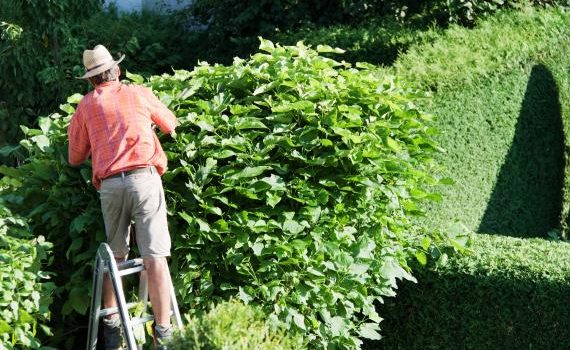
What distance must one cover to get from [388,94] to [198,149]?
128 cm

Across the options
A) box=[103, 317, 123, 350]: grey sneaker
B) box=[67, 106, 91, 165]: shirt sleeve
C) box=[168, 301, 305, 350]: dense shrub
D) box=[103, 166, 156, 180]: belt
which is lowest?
box=[103, 317, 123, 350]: grey sneaker

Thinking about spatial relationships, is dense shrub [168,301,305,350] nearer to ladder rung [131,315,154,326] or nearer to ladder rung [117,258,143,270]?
ladder rung [131,315,154,326]

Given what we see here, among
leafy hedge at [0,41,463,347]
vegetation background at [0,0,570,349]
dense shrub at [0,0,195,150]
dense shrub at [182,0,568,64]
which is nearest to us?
leafy hedge at [0,41,463,347]

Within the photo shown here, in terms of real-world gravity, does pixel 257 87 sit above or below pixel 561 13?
above

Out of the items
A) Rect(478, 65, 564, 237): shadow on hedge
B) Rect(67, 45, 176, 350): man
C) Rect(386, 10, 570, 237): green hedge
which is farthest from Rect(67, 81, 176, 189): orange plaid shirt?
Rect(478, 65, 564, 237): shadow on hedge

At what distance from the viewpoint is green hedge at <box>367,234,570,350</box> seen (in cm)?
606

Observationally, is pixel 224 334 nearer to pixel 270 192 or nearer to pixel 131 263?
pixel 131 263

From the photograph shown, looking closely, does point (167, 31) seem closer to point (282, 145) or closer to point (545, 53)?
point (545, 53)

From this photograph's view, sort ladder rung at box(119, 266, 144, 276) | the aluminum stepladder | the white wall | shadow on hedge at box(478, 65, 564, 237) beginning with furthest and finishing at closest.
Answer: the white wall
shadow on hedge at box(478, 65, 564, 237)
ladder rung at box(119, 266, 144, 276)
the aluminum stepladder

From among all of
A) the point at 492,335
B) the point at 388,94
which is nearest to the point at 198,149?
the point at 388,94

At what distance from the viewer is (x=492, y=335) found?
6.26 m

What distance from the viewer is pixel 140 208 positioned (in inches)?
194

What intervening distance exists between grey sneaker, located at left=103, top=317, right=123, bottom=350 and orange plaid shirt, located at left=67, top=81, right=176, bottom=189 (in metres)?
0.69

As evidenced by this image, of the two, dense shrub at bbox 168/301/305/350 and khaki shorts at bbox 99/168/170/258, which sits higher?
khaki shorts at bbox 99/168/170/258
